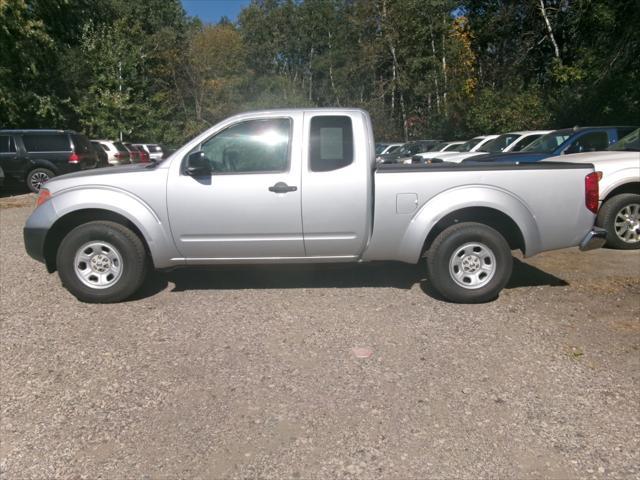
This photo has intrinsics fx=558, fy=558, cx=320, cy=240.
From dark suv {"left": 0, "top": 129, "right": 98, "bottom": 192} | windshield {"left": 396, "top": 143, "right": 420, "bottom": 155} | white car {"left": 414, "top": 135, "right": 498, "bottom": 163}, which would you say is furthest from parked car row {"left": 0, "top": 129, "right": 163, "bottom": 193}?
windshield {"left": 396, "top": 143, "right": 420, "bottom": 155}

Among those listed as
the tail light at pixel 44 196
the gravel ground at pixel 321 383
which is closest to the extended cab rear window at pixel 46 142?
the gravel ground at pixel 321 383

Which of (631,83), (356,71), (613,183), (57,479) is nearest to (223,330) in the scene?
(57,479)

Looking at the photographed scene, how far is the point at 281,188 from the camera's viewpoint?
524 cm

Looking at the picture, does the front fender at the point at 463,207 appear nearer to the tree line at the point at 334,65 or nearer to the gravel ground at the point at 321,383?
the gravel ground at the point at 321,383

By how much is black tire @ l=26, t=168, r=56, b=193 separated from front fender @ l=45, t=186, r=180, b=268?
456 inches

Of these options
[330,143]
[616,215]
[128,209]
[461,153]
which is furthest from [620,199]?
[128,209]

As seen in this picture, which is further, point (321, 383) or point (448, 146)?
point (448, 146)

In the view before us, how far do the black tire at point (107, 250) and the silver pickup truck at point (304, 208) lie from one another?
1cm

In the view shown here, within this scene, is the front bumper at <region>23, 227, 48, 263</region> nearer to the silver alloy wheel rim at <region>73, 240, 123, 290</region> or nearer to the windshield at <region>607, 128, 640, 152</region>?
the silver alloy wheel rim at <region>73, 240, 123, 290</region>

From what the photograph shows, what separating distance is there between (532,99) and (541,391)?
73.7 ft

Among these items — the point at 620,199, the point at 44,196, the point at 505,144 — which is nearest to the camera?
the point at 44,196

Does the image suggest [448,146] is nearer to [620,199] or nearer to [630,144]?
[630,144]

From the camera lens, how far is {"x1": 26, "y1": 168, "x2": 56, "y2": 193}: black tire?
620 inches

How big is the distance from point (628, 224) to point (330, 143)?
16.0ft
